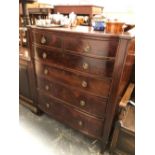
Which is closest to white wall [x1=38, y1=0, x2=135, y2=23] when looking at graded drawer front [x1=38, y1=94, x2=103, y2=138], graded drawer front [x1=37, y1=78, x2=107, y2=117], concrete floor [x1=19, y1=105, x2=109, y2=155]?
graded drawer front [x1=37, y1=78, x2=107, y2=117]

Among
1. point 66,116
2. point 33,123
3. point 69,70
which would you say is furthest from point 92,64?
point 33,123

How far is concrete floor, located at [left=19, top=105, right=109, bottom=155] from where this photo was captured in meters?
1.36

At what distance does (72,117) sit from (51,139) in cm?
35

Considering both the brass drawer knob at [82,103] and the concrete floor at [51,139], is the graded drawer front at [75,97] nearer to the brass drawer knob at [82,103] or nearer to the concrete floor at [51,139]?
the brass drawer knob at [82,103]

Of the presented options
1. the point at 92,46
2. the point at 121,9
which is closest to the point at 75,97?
the point at 92,46

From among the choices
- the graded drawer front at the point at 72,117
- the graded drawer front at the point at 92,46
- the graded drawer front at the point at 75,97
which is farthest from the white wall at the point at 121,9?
the graded drawer front at the point at 72,117

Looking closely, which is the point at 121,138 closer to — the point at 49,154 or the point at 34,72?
the point at 49,154

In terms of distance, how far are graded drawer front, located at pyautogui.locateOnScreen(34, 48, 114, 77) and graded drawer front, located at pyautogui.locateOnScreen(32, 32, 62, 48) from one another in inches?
2.7

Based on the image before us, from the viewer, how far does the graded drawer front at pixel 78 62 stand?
3.35ft

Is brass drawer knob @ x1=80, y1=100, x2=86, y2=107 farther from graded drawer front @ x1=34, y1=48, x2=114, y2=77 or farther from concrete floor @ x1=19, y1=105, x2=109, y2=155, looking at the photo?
concrete floor @ x1=19, y1=105, x2=109, y2=155

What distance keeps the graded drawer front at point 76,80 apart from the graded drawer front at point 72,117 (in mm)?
268

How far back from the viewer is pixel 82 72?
1143mm
